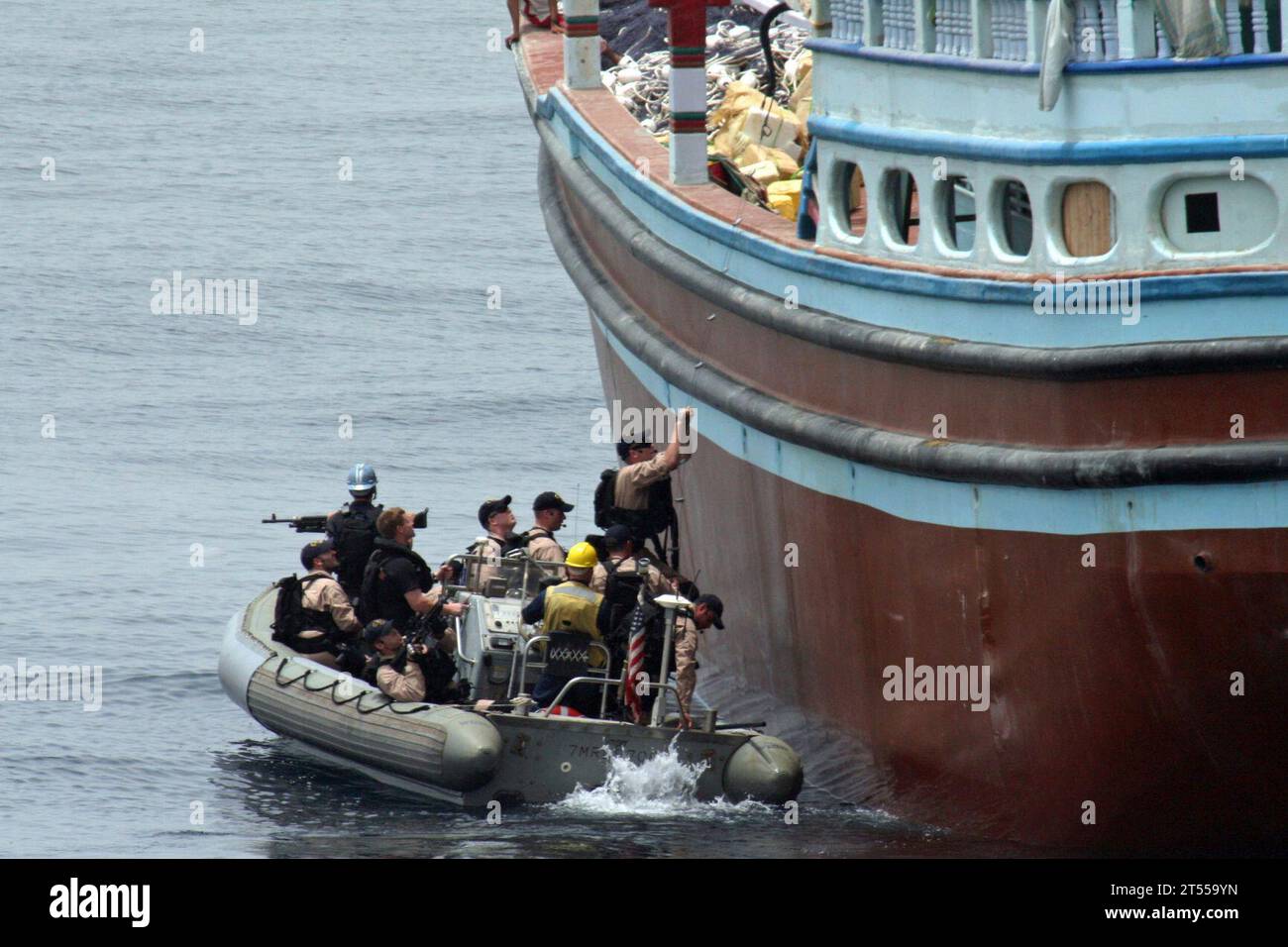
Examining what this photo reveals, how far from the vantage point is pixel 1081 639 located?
507 inches

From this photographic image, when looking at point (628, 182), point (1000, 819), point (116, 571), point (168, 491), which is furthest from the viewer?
point (168, 491)

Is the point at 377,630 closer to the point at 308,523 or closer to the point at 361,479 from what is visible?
the point at 361,479

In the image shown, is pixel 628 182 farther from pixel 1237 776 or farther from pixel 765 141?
pixel 1237 776

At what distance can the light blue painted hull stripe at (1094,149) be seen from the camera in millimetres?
12258

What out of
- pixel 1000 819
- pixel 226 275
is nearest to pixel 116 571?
pixel 1000 819

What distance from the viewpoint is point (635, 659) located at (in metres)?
14.6
